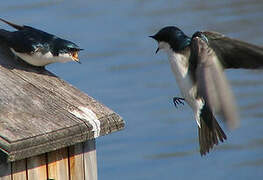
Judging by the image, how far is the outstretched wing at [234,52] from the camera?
146 inches

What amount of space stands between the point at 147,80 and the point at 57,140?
4.16 m

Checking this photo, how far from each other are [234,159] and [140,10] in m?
3.03

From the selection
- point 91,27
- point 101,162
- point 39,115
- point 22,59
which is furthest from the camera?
point 91,27

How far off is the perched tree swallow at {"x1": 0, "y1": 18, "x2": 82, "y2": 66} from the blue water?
91.0 inches

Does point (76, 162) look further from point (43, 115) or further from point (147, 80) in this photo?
point (147, 80)

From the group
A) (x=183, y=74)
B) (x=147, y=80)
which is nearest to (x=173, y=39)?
(x=183, y=74)

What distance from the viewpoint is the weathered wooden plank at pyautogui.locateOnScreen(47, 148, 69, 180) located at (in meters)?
3.40

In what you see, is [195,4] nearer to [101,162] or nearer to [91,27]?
[91,27]

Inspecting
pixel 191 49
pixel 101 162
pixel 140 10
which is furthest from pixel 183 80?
pixel 140 10

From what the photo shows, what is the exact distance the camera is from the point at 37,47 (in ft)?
12.6

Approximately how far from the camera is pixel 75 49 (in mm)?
3928

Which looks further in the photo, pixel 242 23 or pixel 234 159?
pixel 242 23

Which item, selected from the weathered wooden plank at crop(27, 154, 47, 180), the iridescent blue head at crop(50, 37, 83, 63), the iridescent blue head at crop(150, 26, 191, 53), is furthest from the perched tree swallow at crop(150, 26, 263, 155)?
the weathered wooden plank at crop(27, 154, 47, 180)

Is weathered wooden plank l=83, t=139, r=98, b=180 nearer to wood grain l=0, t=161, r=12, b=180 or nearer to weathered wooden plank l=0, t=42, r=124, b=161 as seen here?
weathered wooden plank l=0, t=42, r=124, b=161
